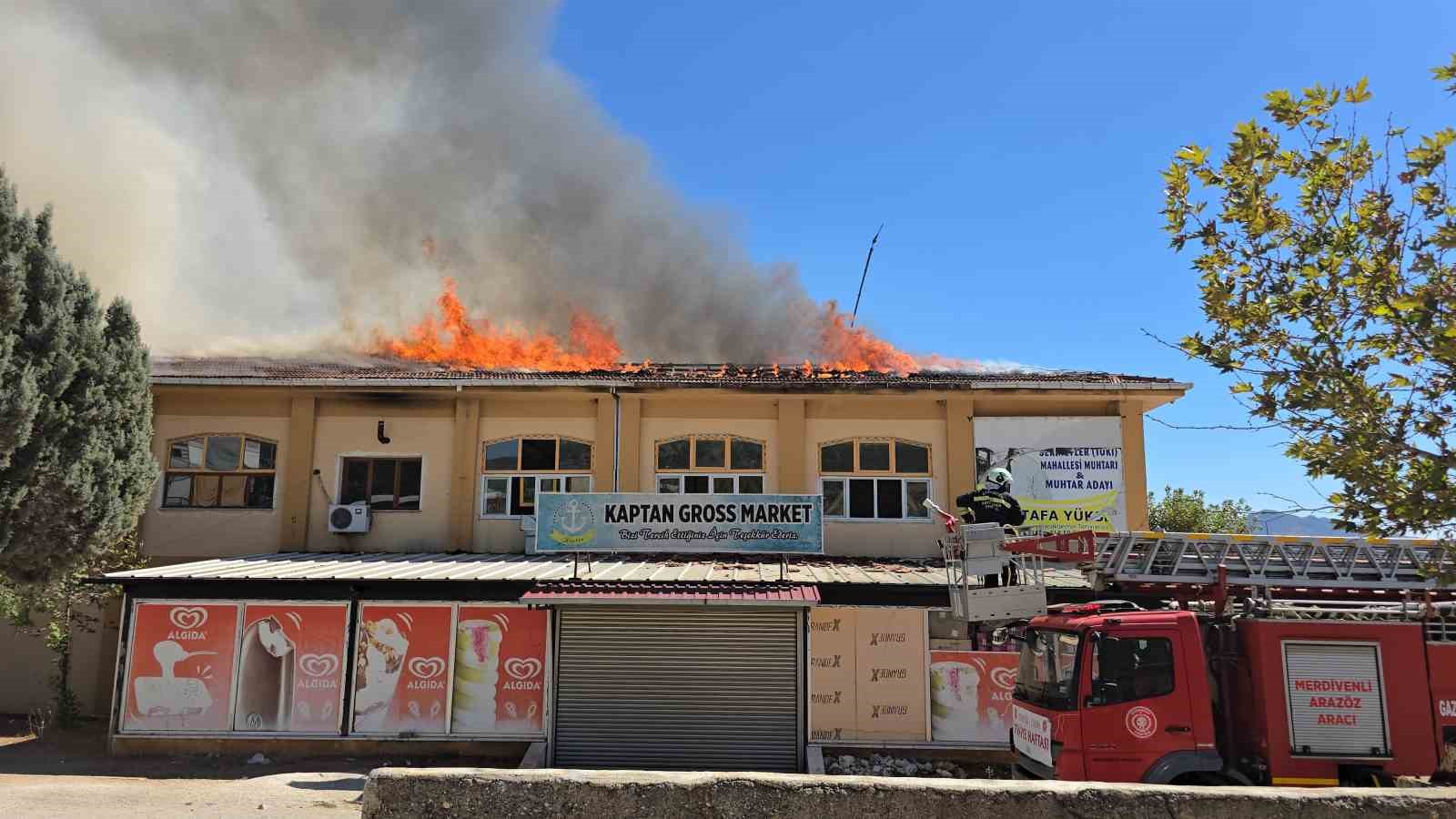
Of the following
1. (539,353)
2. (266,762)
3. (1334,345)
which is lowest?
(266,762)

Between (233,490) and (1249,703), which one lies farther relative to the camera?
(233,490)

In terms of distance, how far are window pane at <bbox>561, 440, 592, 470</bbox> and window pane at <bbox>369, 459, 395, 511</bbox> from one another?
3070mm

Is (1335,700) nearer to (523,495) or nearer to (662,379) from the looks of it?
(662,379)

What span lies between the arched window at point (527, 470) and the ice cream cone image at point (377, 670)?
10.3 feet

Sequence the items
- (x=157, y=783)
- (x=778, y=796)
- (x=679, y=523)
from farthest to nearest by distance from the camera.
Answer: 1. (x=679, y=523)
2. (x=157, y=783)
3. (x=778, y=796)

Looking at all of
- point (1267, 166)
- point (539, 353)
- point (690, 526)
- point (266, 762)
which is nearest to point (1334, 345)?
point (1267, 166)

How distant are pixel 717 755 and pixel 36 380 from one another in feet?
34.2

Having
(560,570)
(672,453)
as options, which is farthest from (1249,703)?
(672,453)

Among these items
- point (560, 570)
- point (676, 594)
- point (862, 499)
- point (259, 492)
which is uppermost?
point (259, 492)

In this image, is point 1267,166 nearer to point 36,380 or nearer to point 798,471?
point 798,471

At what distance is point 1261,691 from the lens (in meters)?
7.96

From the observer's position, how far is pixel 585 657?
41.0 ft

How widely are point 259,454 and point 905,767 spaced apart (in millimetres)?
12127

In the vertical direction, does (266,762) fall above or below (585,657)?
below
